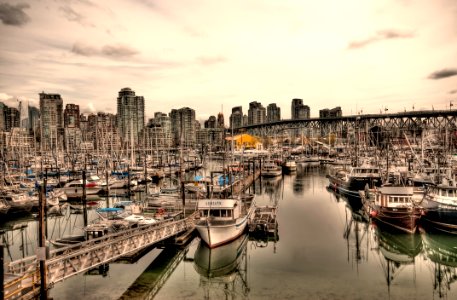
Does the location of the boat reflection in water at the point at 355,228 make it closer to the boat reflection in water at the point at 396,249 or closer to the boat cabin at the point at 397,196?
the boat reflection in water at the point at 396,249

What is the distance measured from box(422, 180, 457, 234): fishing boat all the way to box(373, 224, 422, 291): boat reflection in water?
3997mm

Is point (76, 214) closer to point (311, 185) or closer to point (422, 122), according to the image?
point (311, 185)

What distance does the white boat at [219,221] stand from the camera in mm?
38375

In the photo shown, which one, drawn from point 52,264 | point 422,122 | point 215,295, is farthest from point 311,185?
point 422,122

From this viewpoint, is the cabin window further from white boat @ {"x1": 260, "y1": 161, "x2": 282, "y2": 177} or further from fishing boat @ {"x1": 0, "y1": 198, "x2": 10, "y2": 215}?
white boat @ {"x1": 260, "y1": 161, "x2": 282, "y2": 177}

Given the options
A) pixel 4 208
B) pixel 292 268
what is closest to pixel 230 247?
pixel 292 268

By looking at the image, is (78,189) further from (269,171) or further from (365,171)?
(365,171)

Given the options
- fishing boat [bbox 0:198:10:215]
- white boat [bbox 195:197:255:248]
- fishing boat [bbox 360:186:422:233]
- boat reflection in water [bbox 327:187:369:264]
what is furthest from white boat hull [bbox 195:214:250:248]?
fishing boat [bbox 0:198:10:215]

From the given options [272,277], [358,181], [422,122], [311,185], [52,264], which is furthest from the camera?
[422,122]

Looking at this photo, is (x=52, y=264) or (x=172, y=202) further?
(x=172, y=202)

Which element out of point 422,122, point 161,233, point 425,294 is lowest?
point 425,294

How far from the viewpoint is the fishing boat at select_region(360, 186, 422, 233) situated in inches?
1788

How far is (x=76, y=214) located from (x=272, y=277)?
41256 mm

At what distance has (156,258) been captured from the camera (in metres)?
37.5
